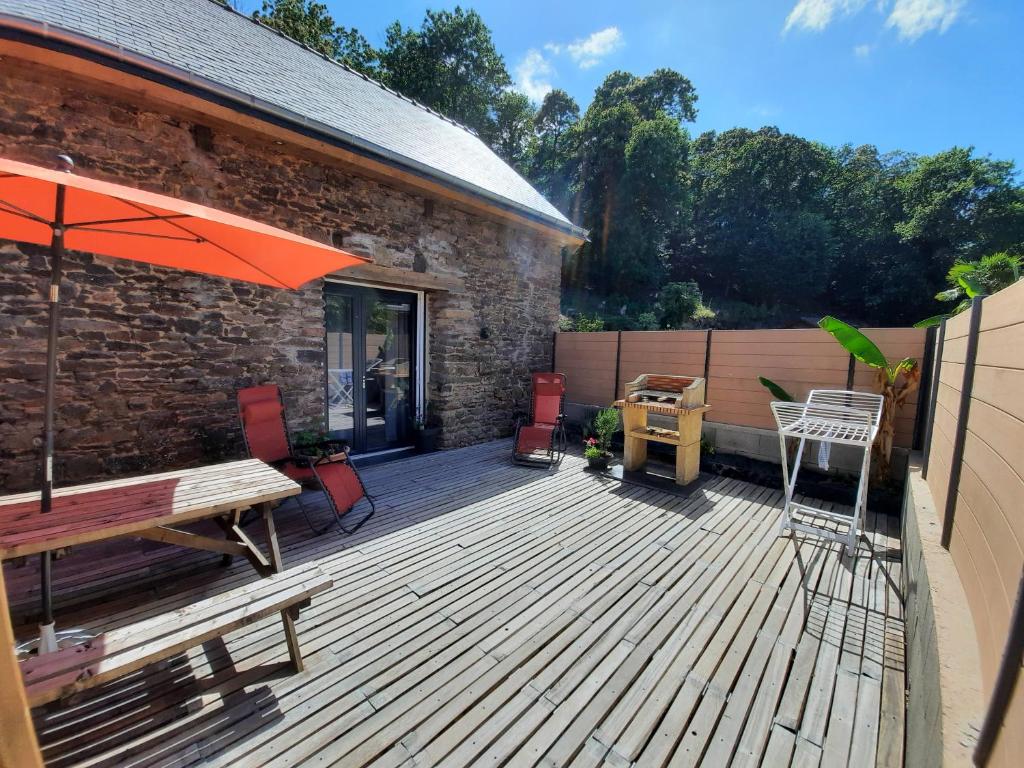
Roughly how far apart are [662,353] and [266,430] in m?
5.38

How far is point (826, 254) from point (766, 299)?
149 inches

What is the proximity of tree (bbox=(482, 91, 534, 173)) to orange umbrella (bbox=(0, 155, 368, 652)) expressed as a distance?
78.1 feet

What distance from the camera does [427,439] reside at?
249 inches

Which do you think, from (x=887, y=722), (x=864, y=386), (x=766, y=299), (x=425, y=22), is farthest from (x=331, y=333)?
(x=766, y=299)

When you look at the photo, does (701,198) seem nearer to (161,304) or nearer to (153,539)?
(161,304)

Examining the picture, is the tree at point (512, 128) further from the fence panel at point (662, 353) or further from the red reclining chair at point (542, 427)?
the red reclining chair at point (542, 427)

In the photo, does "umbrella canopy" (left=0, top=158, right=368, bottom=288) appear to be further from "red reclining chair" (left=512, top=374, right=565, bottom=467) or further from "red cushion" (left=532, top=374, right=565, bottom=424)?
"red cushion" (left=532, top=374, right=565, bottom=424)

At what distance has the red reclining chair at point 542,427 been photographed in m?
5.91

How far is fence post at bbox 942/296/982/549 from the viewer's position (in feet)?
6.54

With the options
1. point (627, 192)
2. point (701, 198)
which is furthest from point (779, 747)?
point (701, 198)

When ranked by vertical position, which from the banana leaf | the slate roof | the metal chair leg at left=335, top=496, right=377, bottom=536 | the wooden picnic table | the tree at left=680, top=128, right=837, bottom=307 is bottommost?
the metal chair leg at left=335, top=496, right=377, bottom=536

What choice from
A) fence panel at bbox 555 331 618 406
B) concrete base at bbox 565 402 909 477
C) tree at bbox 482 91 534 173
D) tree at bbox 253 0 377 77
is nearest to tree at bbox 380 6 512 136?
tree at bbox 482 91 534 173

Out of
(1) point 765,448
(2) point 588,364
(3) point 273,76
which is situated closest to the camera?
(3) point 273,76

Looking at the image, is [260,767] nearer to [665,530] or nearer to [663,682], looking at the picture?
[663,682]
